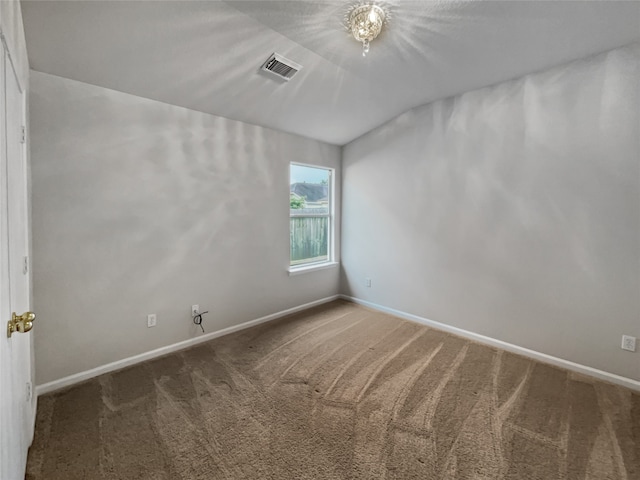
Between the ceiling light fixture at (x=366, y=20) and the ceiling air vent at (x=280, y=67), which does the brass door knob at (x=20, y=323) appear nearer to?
the ceiling air vent at (x=280, y=67)

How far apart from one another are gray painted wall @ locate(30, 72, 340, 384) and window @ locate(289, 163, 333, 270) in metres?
0.42

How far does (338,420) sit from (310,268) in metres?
2.24

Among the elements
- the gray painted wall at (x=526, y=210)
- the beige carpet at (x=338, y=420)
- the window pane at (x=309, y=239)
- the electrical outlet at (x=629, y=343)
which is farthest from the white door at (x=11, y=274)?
the electrical outlet at (x=629, y=343)

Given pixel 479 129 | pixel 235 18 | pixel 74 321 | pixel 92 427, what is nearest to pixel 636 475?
pixel 479 129

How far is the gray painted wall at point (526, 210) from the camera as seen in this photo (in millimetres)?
2256

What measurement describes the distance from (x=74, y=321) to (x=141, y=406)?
890mm

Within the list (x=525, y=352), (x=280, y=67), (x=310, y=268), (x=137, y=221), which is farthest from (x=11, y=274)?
(x=525, y=352)

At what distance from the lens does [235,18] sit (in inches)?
74.5

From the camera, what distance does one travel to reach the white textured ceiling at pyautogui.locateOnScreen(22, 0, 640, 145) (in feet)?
5.89

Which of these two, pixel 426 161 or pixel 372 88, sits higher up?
pixel 372 88

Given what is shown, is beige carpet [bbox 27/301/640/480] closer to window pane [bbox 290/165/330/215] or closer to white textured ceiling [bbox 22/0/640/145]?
window pane [bbox 290/165/330/215]

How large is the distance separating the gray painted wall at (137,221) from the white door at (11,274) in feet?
1.97

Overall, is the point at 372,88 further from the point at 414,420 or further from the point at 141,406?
the point at 141,406

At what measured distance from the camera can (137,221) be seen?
96.8 inches
